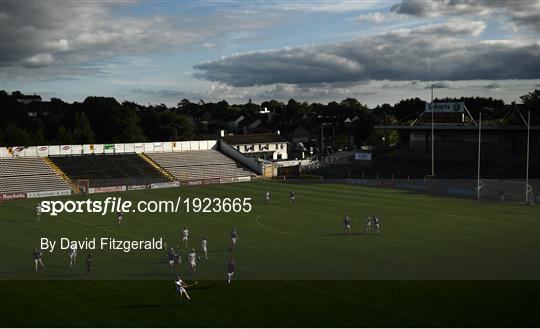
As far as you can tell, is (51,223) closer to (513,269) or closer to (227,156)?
(513,269)

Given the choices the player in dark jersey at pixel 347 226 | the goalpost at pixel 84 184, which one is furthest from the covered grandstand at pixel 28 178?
the player in dark jersey at pixel 347 226

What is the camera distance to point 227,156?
271 feet

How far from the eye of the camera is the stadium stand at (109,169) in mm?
65750

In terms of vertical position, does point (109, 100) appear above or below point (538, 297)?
above

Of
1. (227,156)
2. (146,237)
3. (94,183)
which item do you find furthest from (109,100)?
(146,237)

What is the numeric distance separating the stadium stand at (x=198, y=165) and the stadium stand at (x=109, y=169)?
2518 millimetres

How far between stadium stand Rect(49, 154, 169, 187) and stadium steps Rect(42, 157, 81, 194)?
456 mm

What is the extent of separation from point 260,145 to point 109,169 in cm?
4036

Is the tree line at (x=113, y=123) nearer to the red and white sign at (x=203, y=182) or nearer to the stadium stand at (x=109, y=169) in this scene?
the stadium stand at (x=109, y=169)

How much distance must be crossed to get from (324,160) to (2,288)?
65.3 m

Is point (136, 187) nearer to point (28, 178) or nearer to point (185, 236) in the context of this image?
point (28, 178)

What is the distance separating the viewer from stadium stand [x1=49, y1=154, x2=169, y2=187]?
6575cm

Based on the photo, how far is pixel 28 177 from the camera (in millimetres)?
62625

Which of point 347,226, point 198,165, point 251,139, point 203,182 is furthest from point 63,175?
point 251,139
